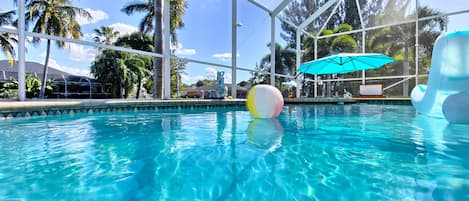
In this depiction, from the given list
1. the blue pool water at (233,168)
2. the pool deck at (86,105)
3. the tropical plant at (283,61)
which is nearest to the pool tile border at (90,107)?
the pool deck at (86,105)

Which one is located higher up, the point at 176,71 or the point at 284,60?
the point at 284,60

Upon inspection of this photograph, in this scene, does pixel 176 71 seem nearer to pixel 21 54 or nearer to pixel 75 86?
pixel 75 86

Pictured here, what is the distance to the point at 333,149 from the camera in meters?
2.56

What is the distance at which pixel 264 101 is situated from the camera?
16.8 ft

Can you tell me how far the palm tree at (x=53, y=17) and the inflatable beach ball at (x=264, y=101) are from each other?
1303cm

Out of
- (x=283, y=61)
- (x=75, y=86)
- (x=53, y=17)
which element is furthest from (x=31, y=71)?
(x=283, y=61)

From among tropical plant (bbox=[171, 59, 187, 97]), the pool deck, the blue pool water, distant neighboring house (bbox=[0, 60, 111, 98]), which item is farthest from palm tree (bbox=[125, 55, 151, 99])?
the blue pool water

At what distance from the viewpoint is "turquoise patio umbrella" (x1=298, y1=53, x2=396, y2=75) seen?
847 centimetres

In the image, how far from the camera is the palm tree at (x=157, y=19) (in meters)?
10.5

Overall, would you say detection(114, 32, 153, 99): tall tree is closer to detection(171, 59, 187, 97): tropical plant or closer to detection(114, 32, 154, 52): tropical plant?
detection(114, 32, 154, 52): tropical plant

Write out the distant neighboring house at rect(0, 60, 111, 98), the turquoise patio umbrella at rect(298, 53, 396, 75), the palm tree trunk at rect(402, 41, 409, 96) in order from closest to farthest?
the turquoise patio umbrella at rect(298, 53, 396, 75), the palm tree trunk at rect(402, 41, 409, 96), the distant neighboring house at rect(0, 60, 111, 98)

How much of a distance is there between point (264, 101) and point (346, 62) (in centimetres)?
556

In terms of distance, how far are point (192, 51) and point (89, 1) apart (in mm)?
5362

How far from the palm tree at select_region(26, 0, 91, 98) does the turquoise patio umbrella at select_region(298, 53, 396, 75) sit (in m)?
13.2
